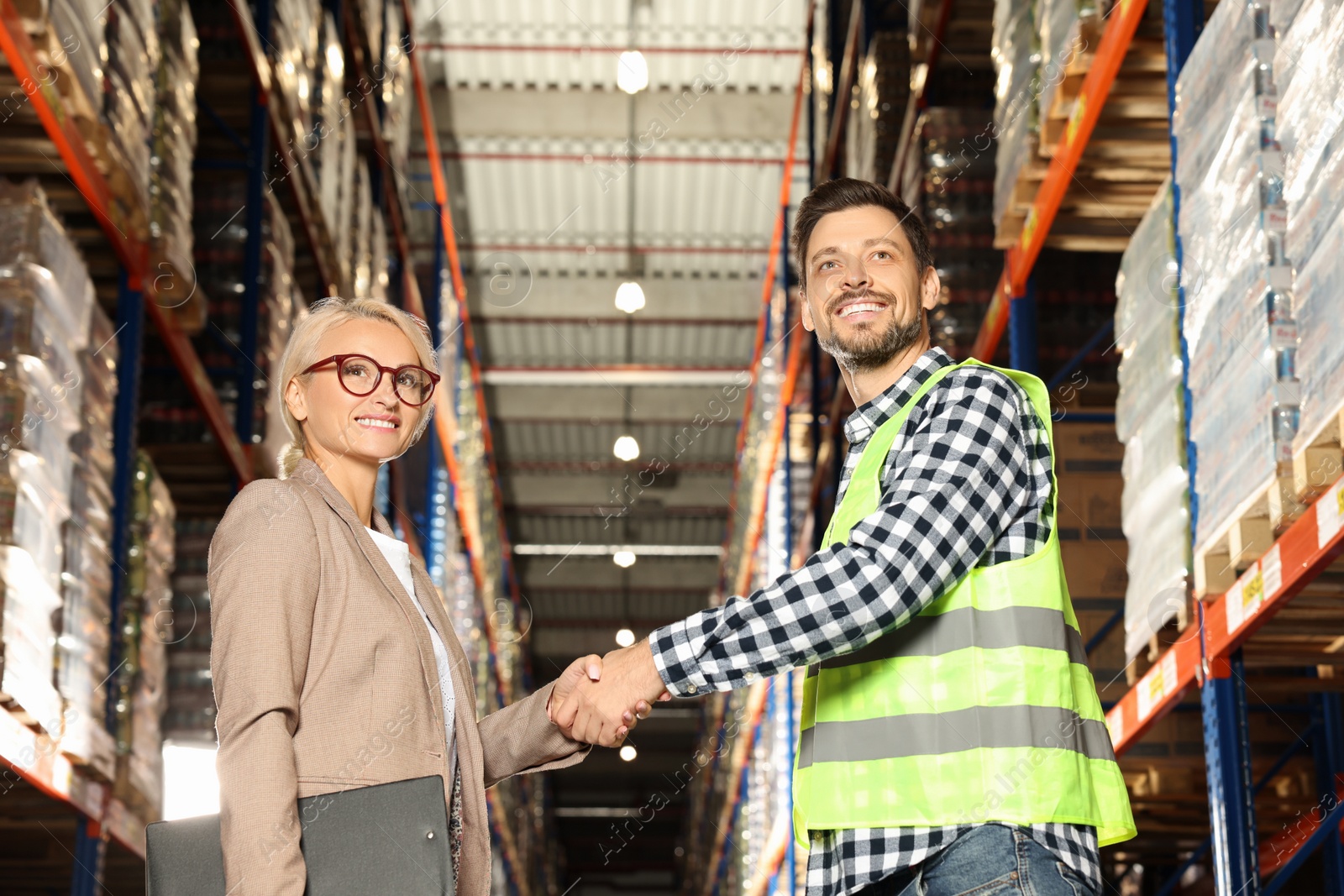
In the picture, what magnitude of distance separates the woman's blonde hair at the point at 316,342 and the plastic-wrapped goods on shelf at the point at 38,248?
2.31 m

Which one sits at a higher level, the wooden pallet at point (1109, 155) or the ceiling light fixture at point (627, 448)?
the ceiling light fixture at point (627, 448)

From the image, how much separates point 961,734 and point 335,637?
3.51 ft

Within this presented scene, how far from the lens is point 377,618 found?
2803mm

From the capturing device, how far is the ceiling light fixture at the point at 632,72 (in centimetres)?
1343

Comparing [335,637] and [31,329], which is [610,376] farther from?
[335,637]

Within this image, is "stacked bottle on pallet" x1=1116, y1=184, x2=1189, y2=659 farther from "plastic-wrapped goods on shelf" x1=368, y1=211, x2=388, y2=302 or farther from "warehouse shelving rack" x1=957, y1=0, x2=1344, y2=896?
"plastic-wrapped goods on shelf" x1=368, y1=211, x2=388, y2=302

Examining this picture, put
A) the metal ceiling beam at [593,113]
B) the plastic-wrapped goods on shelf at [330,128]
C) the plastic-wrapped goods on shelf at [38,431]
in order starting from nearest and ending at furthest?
the plastic-wrapped goods on shelf at [38,431] < the plastic-wrapped goods on shelf at [330,128] < the metal ceiling beam at [593,113]

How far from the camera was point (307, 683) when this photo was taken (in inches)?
106

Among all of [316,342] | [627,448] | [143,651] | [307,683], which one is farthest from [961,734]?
[627,448]

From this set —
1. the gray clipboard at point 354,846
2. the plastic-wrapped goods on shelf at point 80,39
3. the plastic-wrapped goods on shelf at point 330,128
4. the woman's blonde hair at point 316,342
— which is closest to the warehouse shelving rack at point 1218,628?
the woman's blonde hair at point 316,342

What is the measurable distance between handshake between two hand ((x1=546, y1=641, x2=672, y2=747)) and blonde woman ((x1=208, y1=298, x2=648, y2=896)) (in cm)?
2

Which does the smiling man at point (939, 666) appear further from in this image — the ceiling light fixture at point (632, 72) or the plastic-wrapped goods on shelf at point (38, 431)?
the ceiling light fixture at point (632, 72)

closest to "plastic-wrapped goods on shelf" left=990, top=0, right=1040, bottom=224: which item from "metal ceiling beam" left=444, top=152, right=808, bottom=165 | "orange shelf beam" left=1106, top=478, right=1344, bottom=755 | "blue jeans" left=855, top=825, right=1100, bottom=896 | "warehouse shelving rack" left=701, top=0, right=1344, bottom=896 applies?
"warehouse shelving rack" left=701, top=0, right=1344, bottom=896

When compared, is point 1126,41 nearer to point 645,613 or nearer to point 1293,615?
point 1293,615
